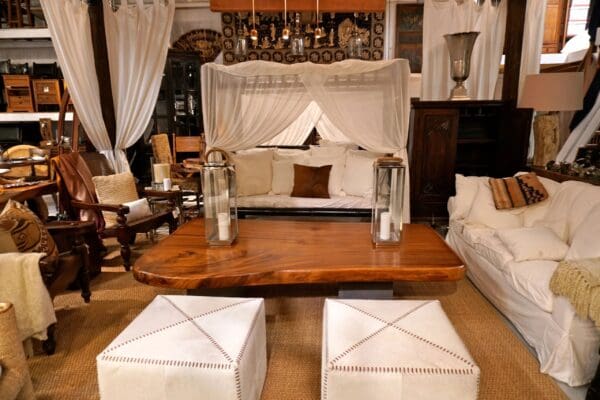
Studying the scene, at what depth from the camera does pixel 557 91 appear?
10.8ft

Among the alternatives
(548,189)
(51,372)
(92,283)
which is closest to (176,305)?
(51,372)

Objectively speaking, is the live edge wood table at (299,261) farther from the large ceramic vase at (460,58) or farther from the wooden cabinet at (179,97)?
the wooden cabinet at (179,97)

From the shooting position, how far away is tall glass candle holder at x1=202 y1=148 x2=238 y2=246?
2.35 metres

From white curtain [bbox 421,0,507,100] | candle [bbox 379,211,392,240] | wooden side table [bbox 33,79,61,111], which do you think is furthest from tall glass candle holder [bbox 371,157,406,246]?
wooden side table [bbox 33,79,61,111]

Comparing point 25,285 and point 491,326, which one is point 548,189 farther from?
point 25,285

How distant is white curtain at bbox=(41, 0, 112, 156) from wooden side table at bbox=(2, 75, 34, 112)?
3981 millimetres

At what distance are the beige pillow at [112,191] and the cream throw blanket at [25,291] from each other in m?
1.41

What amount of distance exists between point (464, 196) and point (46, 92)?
24.2 feet

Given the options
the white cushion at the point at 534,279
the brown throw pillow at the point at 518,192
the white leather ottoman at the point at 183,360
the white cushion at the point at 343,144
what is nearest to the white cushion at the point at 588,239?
the white cushion at the point at 534,279

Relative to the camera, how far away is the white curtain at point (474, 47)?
13.3 ft

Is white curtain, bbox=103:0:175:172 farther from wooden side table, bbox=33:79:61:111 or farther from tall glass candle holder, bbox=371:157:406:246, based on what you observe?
wooden side table, bbox=33:79:61:111

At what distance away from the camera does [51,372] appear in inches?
79.9

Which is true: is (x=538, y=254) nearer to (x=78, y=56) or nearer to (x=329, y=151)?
(x=329, y=151)

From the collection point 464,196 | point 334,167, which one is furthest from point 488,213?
A: point 334,167
